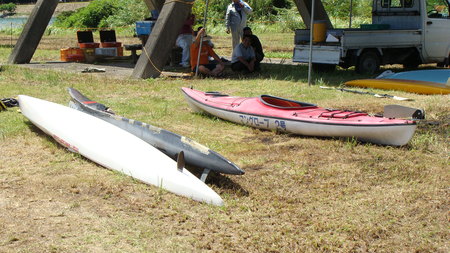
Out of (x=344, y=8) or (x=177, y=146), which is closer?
(x=177, y=146)

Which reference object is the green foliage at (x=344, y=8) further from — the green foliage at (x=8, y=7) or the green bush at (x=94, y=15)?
the green foliage at (x=8, y=7)

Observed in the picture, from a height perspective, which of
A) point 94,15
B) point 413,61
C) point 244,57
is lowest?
point 413,61

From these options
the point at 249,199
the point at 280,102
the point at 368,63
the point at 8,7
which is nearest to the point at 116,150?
the point at 249,199

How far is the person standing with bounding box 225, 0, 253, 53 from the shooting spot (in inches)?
570

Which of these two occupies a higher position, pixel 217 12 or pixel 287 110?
pixel 217 12

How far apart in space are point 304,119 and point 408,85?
13.9 ft

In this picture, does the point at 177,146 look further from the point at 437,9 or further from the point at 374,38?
the point at 437,9

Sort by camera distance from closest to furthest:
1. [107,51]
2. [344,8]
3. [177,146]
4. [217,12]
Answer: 1. [177,146]
2. [107,51]
3. [344,8]
4. [217,12]

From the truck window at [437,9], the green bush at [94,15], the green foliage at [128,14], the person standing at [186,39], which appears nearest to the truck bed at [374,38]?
the truck window at [437,9]

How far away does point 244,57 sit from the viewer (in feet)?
43.0

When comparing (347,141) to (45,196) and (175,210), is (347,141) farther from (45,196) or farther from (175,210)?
(45,196)

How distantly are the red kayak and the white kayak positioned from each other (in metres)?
1.97

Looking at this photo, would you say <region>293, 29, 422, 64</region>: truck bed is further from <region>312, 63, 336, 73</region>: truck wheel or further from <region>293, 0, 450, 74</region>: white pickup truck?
<region>312, 63, 336, 73</region>: truck wheel

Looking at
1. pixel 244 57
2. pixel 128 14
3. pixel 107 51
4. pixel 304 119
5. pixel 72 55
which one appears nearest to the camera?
pixel 304 119
